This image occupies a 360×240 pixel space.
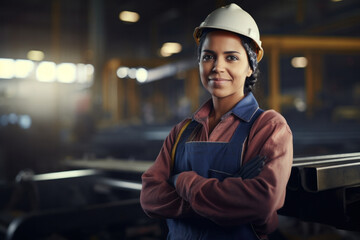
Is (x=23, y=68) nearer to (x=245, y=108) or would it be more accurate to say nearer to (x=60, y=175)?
(x=60, y=175)

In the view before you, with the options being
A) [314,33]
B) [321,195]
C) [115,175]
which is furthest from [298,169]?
[314,33]

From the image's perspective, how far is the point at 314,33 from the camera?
5844mm

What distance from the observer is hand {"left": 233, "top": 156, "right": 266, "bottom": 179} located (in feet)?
2.60

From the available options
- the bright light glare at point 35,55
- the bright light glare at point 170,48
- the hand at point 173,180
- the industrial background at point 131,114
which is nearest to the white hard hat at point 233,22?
the industrial background at point 131,114

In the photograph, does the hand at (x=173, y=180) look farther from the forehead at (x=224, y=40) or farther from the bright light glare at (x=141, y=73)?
the bright light glare at (x=141, y=73)

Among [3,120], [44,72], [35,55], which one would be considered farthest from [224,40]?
[44,72]

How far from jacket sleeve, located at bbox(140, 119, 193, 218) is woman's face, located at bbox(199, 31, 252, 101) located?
199 millimetres

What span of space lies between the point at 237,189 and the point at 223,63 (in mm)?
315

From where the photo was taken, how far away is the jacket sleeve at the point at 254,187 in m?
0.77

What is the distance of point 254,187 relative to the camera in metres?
0.77

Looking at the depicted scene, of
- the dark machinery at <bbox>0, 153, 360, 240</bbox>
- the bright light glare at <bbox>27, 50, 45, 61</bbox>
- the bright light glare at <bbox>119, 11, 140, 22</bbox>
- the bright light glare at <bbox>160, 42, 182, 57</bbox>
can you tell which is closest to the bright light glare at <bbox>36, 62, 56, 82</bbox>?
the bright light glare at <bbox>27, 50, 45, 61</bbox>

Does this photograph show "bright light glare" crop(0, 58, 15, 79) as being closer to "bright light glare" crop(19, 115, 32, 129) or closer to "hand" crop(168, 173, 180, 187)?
"bright light glare" crop(19, 115, 32, 129)

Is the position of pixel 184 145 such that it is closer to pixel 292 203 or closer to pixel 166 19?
pixel 292 203

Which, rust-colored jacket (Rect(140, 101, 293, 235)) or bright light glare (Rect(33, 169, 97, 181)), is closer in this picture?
rust-colored jacket (Rect(140, 101, 293, 235))
